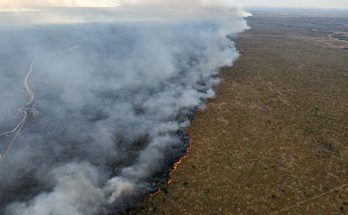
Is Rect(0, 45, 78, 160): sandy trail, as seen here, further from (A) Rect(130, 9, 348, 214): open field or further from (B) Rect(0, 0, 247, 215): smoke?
(A) Rect(130, 9, 348, 214): open field

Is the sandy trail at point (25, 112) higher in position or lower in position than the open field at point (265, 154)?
higher

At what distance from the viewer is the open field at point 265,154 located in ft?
192

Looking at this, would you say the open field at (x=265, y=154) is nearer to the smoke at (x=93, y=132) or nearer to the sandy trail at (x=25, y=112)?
the smoke at (x=93, y=132)

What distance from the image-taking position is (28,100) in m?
105

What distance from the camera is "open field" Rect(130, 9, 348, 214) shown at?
5844 centimetres

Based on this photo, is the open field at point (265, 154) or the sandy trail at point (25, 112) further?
the sandy trail at point (25, 112)

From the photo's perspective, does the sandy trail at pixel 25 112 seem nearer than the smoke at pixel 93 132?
No

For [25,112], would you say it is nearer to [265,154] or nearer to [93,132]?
[93,132]

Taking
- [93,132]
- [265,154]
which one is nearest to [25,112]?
[93,132]

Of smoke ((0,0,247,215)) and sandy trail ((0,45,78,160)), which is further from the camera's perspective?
sandy trail ((0,45,78,160))

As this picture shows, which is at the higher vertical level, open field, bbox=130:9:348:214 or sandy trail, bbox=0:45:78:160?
sandy trail, bbox=0:45:78:160

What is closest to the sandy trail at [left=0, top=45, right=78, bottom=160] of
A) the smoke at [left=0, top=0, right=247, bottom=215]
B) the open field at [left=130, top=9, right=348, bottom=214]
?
the smoke at [left=0, top=0, right=247, bottom=215]

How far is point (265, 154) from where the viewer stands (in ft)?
242

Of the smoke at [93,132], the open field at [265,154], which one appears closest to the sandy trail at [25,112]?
the smoke at [93,132]
